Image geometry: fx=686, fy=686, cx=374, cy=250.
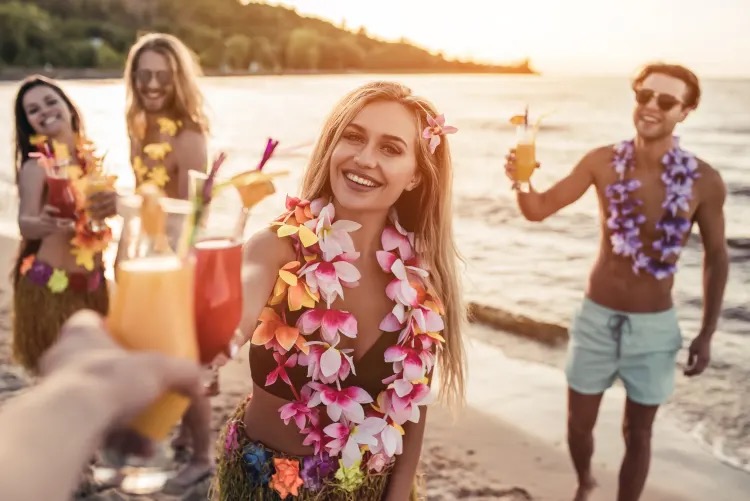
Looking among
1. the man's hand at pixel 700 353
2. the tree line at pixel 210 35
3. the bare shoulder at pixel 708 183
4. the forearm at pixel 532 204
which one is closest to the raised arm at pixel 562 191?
the forearm at pixel 532 204

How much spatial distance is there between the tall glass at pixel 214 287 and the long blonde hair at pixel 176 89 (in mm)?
3319

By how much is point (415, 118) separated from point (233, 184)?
1210 mm

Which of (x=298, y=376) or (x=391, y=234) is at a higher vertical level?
(x=391, y=234)

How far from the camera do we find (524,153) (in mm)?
3699

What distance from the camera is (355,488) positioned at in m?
2.33

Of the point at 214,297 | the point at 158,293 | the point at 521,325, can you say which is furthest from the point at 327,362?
the point at 521,325

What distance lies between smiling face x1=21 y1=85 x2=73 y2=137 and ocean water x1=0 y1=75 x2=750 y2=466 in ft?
4.56

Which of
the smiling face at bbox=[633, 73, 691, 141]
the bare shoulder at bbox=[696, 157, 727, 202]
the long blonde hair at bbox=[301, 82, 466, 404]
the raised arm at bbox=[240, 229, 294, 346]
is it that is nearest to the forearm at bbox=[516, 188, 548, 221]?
the smiling face at bbox=[633, 73, 691, 141]

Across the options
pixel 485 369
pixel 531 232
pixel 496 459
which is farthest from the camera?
pixel 531 232

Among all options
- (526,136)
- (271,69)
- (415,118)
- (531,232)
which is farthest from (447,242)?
(271,69)

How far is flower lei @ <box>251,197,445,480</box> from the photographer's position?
2264 millimetres

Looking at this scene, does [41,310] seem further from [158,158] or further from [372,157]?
[372,157]

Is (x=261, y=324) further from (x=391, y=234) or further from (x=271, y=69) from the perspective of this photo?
(x=271, y=69)

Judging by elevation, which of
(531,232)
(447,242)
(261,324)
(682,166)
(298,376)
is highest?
(682,166)
